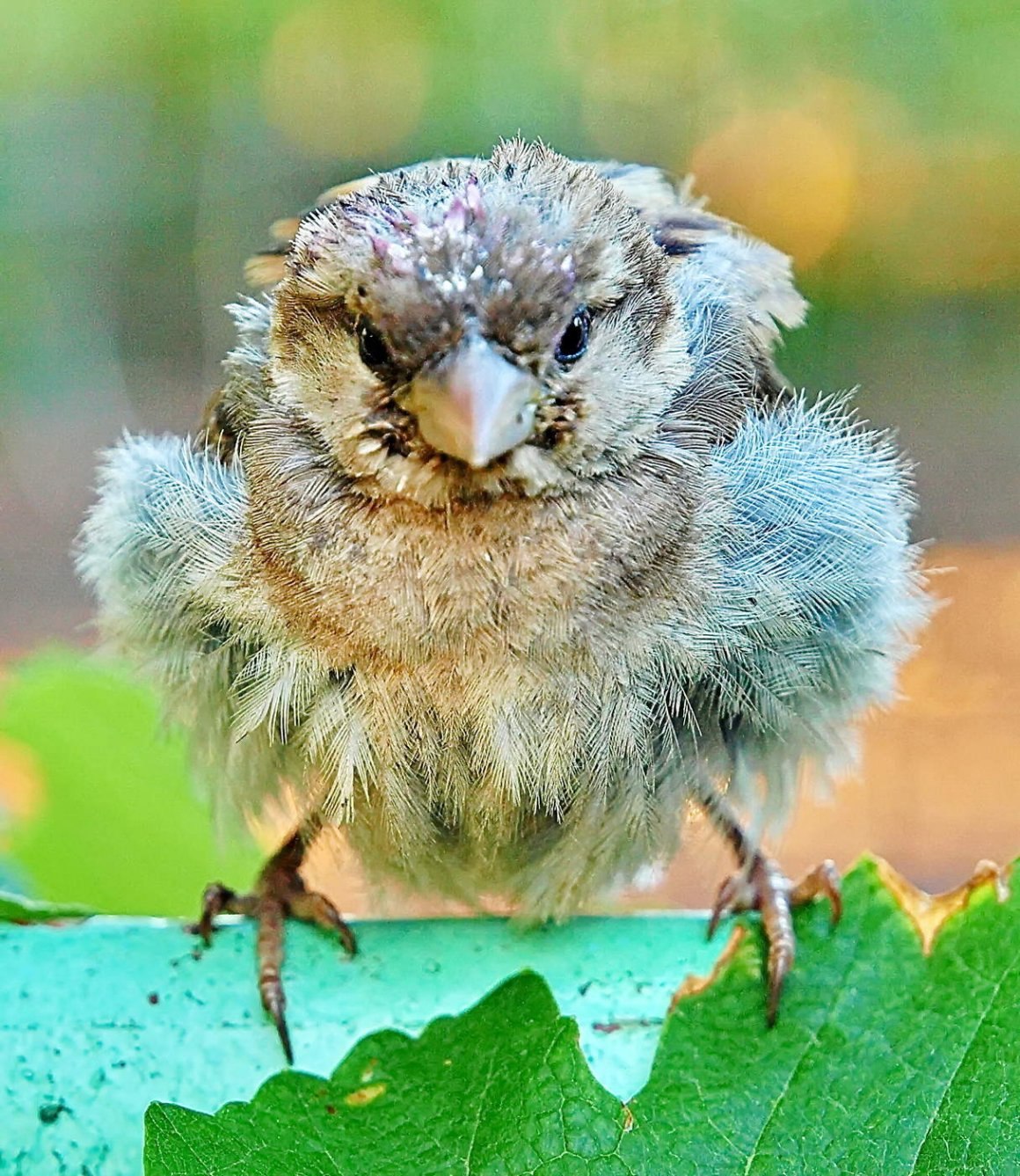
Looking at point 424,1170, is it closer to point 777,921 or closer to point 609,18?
point 777,921

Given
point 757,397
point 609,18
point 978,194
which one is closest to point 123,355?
point 609,18

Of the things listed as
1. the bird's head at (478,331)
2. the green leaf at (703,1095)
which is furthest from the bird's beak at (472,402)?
the green leaf at (703,1095)

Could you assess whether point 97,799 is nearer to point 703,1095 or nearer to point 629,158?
point 703,1095

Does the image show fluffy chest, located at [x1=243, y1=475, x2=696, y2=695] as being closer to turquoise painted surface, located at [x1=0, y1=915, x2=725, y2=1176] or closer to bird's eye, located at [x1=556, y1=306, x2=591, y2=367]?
bird's eye, located at [x1=556, y1=306, x2=591, y2=367]

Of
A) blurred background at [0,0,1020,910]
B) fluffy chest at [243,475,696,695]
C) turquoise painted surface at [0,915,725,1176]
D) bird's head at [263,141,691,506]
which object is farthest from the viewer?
blurred background at [0,0,1020,910]

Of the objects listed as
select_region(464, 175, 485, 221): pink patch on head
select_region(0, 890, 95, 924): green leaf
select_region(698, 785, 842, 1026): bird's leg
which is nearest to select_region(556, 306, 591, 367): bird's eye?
select_region(464, 175, 485, 221): pink patch on head

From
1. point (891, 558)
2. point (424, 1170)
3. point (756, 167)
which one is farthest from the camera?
point (756, 167)
